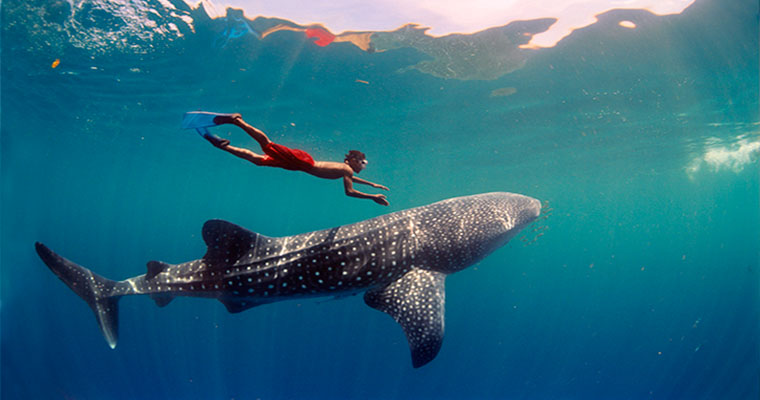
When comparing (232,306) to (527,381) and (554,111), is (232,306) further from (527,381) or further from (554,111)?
(527,381)

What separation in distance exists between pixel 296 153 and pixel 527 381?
75.4 ft

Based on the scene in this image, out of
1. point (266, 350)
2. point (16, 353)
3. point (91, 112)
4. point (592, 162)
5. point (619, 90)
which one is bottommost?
point (266, 350)

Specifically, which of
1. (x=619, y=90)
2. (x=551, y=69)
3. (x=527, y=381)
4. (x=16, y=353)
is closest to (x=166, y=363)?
(x=16, y=353)

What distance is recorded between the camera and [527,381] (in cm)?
2033

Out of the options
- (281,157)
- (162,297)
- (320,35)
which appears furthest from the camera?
(320,35)

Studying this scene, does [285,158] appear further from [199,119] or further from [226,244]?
[226,244]

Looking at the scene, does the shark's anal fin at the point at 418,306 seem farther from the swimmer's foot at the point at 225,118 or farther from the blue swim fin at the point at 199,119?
the blue swim fin at the point at 199,119

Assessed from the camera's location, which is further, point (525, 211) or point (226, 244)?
point (525, 211)

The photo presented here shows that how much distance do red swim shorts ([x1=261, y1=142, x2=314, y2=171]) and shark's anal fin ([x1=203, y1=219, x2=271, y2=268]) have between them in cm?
129

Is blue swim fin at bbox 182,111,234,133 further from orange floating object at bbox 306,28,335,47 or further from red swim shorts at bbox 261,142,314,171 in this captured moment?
orange floating object at bbox 306,28,335,47

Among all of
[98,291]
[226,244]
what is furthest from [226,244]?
[98,291]

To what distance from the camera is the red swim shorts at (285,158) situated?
3672 millimetres

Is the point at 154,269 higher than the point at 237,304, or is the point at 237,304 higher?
the point at 154,269

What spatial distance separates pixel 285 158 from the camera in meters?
3.79
